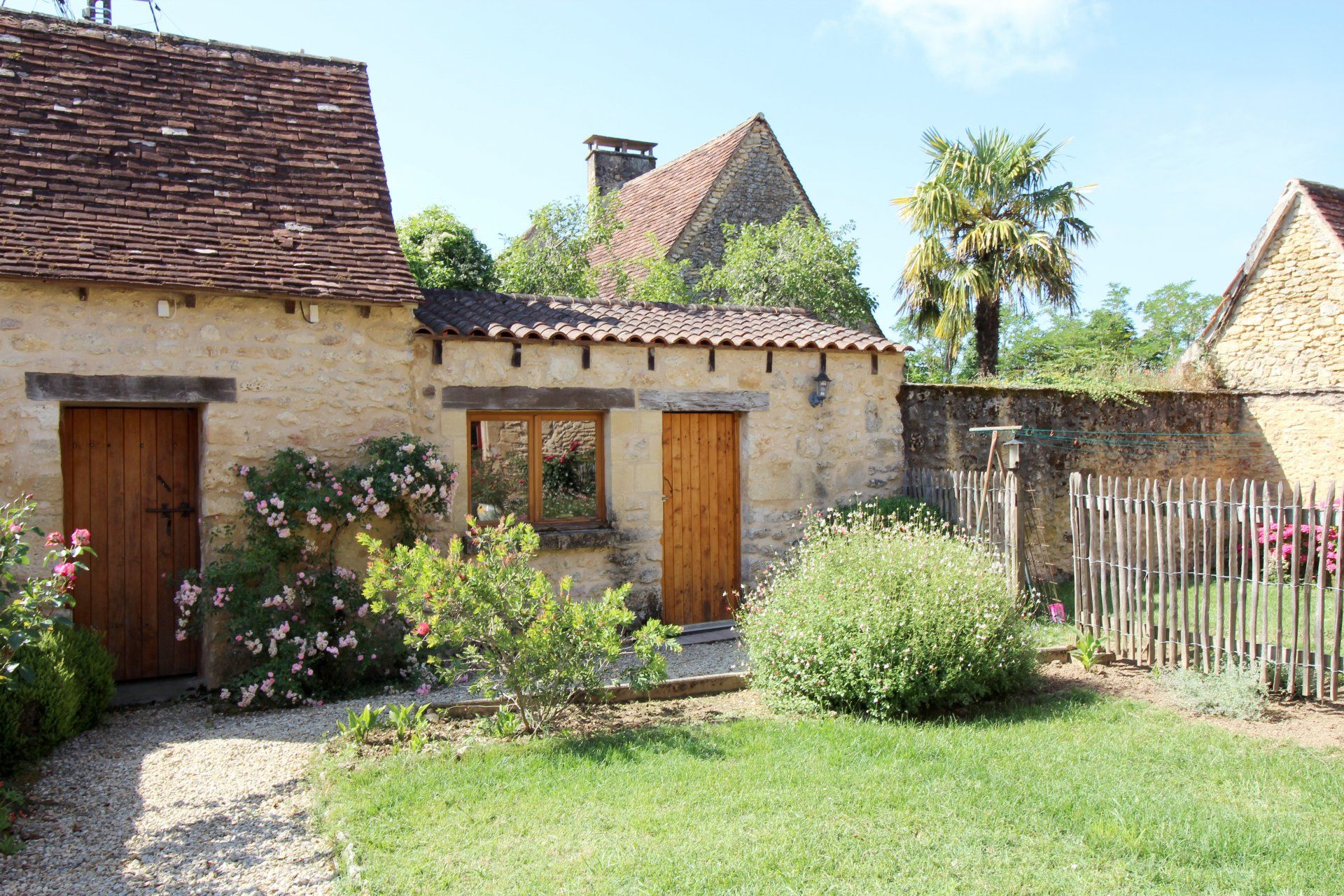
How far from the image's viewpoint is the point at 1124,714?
5555 millimetres

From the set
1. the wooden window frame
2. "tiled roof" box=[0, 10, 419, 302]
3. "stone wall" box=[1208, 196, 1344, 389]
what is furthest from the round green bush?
"stone wall" box=[1208, 196, 1344, 389]

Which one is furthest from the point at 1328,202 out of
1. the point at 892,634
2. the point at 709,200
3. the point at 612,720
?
the point at 612,720

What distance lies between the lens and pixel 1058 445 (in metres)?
10.5

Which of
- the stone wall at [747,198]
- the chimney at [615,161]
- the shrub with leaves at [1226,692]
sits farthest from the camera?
the chimney at [615,161]

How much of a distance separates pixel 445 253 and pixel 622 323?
4875 mm

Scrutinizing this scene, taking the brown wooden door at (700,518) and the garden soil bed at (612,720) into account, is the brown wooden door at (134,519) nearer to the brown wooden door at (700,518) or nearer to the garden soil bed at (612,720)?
the garden soil bed at (612,720)

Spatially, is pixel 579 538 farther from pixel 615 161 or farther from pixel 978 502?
pixel 615 161

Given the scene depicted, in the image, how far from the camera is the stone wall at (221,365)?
20.2ft

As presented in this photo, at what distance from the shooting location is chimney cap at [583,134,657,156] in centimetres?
1986

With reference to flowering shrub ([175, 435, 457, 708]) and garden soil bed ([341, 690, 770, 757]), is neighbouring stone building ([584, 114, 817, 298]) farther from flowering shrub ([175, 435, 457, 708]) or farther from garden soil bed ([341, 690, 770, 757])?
garden soil bed ([341, 690, 770, 757])

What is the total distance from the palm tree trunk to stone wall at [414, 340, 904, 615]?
4.40 m

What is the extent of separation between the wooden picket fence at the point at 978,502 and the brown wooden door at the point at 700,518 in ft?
6.39

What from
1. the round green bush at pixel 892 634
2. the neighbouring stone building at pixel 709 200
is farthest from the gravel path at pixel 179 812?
the neighbouring stone building at pixel 709 200

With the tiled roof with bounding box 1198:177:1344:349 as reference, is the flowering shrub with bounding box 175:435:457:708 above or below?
below
